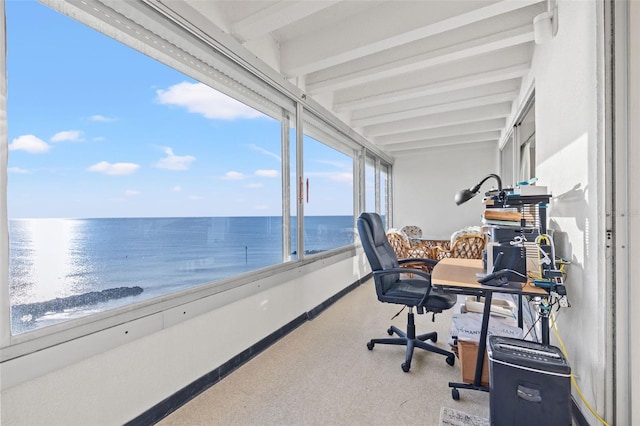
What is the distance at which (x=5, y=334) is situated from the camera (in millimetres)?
1138

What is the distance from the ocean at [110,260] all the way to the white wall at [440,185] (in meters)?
4.97

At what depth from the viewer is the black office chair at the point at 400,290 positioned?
7.16 feet

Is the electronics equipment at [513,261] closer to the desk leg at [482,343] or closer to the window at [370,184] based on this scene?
the desk leg at [482,343]

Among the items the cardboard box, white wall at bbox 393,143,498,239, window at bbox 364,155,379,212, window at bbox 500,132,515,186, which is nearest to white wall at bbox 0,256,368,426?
the cardboard box

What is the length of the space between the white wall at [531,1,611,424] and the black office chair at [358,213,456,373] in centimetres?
77

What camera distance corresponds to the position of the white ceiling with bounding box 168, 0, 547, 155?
6.86ft

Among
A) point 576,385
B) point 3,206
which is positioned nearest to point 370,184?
point 576,385

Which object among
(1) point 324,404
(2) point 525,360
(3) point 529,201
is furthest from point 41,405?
(3) point 529,201

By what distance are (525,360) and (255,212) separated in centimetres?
213

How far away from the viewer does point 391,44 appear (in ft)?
7.80

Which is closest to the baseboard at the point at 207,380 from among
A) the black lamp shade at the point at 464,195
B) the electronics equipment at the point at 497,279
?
the electronics equipment at the point at 497,279

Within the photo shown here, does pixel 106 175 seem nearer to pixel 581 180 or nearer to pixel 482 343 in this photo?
pixel 482 343

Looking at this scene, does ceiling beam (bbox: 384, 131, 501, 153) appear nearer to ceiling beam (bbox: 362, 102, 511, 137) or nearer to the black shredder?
ceiling beam (bbox: 362, 102, 511, 137)

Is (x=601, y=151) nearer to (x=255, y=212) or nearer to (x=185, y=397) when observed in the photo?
(x=255, y=212)
